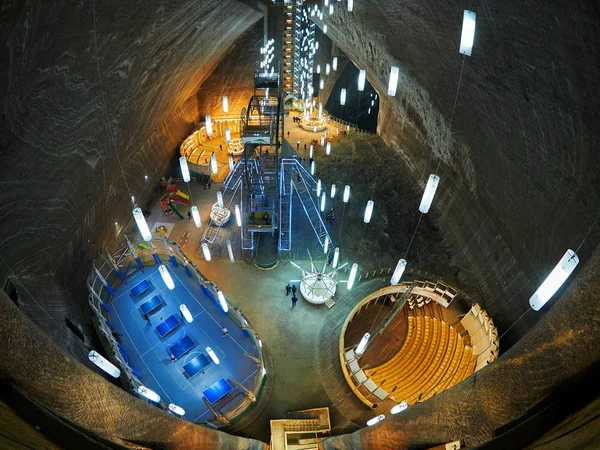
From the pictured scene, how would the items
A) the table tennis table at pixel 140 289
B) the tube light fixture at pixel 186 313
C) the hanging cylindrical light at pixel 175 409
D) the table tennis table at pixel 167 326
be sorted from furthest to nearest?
the table tennis table at pixel 140 289 < the table tennis table at pixel 167 326 < the tube light fixture at pixel 186 313 < the hanging cylindrical light at pixel 175 409

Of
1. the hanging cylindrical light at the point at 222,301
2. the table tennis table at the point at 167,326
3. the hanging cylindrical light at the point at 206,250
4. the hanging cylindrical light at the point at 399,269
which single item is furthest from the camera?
the hanging cylindrical light at the point at 206,250

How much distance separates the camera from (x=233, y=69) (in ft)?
57.2

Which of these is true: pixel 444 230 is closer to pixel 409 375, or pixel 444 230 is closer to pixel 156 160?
pixel 409 375

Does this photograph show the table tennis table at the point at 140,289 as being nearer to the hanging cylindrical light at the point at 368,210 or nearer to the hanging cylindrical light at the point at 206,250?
the hanging cylindrical light at the point at 206,250

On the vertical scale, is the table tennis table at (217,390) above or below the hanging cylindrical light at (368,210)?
below

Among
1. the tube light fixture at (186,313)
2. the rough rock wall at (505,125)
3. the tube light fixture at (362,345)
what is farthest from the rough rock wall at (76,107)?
the tube light fixture at (362,345)

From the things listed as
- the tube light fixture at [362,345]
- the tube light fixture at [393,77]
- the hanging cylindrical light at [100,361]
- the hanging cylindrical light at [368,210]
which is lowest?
the tube light fixture at [362,345]

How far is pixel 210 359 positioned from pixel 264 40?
14.8 metres

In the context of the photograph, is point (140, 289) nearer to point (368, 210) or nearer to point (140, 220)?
point (140, 220)

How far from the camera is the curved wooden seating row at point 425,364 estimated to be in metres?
8.39

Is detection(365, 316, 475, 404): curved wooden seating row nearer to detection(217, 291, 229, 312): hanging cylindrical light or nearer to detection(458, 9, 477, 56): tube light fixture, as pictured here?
detection(217, 291, 229, 312): hanging cylindrical light

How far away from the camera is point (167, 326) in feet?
30.9

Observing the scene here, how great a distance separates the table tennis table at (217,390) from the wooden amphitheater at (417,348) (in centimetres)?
284

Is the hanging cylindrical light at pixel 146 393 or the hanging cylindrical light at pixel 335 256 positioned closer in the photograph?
the hanging cylindrical light at pixel 146 393
